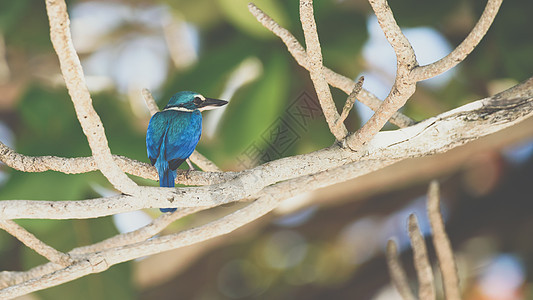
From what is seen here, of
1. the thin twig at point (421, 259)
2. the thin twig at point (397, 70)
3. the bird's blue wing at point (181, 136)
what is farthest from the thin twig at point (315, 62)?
the thin twig at point (421, 259)

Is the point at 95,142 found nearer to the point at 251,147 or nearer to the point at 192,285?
the point at 251,147

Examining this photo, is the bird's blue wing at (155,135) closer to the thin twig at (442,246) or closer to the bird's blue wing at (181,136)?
the bird's blue wing at (181,136)

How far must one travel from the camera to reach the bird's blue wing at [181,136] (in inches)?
20.5

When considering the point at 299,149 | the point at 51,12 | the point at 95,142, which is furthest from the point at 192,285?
the point at 51,12

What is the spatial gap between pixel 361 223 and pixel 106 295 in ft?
2.81

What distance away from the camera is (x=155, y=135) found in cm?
55

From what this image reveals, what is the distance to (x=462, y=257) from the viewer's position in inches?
61.2

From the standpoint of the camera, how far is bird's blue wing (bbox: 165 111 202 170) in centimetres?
52

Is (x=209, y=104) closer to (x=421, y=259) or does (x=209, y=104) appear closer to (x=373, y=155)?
(x=373, y=155)

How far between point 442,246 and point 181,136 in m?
0.43

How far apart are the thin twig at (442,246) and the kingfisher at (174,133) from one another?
0.36 m

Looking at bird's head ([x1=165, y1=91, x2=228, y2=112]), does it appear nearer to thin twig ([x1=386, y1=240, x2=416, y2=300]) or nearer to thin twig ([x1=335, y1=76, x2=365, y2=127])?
thin twig ([x1=335, y1=76, x2=365, y2=127])

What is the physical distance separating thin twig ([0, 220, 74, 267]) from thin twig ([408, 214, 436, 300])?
43cm

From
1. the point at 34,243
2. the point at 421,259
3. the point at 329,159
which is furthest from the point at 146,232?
the point at 421,259
